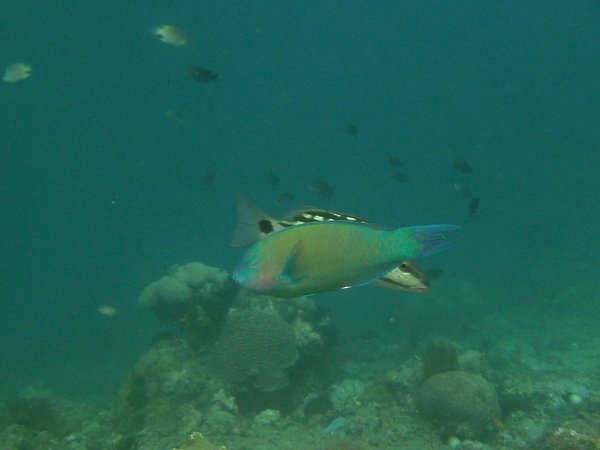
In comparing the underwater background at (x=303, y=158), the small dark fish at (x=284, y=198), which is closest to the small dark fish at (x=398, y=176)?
the underwater background at (x=303, y=158)

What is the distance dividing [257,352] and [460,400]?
4129 millimetres

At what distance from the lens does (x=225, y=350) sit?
8953 mm

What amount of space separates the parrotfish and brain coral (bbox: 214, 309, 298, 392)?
25.7ft

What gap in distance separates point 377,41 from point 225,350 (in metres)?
108

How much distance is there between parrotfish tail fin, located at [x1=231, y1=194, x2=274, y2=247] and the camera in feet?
4.97

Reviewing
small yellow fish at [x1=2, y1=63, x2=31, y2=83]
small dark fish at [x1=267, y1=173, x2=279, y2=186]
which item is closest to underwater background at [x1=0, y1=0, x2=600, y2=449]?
small dark fish at [x1=267, y1=173, x2=279, y2=186]

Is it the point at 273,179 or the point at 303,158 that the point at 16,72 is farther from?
the point at 303,158

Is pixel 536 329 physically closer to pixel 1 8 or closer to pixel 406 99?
pixel 1 8

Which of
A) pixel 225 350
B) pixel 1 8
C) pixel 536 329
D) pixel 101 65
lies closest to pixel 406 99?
pixel 101 65

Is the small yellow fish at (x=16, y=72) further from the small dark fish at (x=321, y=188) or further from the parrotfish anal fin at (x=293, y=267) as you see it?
the parrotfish anal fin at (x=293, y=267)

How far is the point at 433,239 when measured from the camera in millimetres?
1309

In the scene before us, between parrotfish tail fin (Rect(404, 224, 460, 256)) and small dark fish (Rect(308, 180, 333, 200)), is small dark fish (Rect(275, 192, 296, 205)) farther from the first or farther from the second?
parrotfish tail fin (Rect(404, 224, 460, 256))

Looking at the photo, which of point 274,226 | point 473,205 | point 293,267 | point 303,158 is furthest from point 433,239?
point 303,158

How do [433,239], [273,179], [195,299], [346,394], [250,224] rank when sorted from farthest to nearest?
[273,179] → [195,299] → [346,394] → [250,224] → [433,239]
